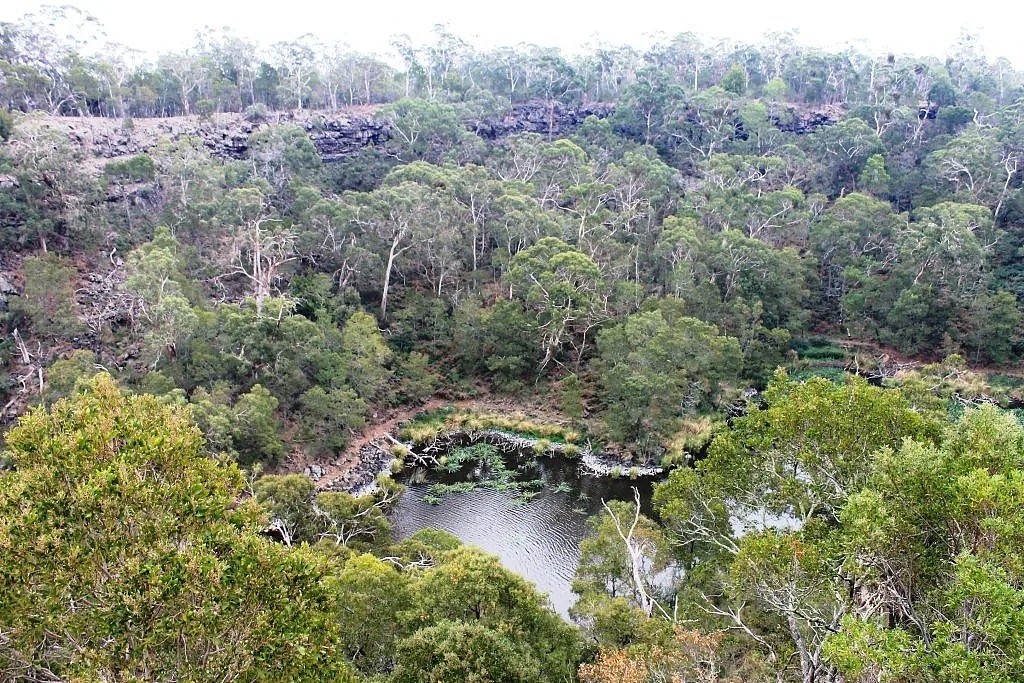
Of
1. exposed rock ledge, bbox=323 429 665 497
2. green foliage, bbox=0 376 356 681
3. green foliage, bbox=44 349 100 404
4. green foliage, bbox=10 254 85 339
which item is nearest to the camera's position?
green foliage, bbox=0 376 356 681

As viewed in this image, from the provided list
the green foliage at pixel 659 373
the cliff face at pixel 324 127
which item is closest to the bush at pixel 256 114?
the cliff face at pixel 324 127

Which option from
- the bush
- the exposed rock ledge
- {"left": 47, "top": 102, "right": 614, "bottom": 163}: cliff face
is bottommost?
the exposed rock ledge

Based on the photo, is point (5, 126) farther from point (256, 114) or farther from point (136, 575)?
point (136, 575)

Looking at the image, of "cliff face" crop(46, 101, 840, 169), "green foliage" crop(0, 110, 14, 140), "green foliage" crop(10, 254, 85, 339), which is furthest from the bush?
"green foliage" crop(10, 254, 85, 339)

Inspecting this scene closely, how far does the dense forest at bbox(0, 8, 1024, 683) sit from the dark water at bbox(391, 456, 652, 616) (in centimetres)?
171

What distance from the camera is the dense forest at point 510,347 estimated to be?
27.4ft

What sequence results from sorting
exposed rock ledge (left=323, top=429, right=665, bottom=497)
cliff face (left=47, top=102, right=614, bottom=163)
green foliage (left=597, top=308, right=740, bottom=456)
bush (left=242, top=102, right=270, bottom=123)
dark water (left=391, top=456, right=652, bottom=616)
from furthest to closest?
bush (left=242, top=102, right=270, bottom=123) < cliff face (left=47, top=102, right=614, bottom=163) < green foliage (left=597, top=308, right=740, bottom=456) < exposed rock ledge (left=323, top=429, right=665, bottom=497) < dark water (left=391, top=456, right=652, bottom=616)

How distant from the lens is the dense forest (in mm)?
8352

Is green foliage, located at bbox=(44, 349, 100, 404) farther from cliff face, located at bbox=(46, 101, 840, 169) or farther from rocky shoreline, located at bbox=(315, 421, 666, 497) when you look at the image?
cliff face, located at bbox=(46, 101, 840, 169)

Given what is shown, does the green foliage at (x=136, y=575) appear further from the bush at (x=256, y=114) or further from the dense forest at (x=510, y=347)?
the bush at (x=256, y=114)

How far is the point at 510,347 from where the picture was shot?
34.7 meters

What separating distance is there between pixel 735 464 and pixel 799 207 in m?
32.5

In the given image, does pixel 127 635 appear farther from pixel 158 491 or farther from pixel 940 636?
pixel 940 636

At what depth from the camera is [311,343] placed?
2984cm
